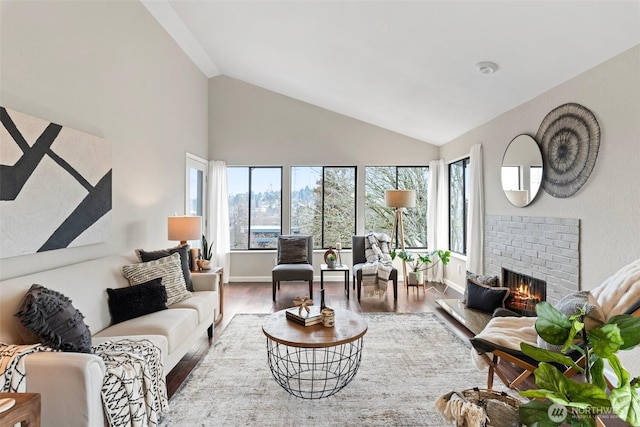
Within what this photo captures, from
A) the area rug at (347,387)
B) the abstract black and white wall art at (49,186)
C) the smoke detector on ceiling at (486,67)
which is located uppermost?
the smoke detector on ceiling at (486,67)

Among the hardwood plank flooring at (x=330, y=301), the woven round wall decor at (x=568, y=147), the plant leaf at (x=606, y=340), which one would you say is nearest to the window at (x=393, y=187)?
the hardwood plank flooring at (x=330, y=301)

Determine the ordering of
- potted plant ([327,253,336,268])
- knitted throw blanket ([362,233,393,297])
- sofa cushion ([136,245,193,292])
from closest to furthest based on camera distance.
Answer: sofa cushion ([136,245,193,292]), knitted throw blanket ([362,233,393,297]), potted plant ([327,253,336,268])

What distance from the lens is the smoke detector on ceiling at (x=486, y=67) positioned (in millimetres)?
3076

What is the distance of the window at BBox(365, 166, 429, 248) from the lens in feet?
20.9

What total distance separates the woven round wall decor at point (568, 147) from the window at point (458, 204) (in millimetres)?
1962

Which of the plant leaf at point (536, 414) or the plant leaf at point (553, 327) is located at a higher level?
the plant leaf at point (553, 327)

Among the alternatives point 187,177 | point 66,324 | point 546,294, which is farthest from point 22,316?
point 546,294

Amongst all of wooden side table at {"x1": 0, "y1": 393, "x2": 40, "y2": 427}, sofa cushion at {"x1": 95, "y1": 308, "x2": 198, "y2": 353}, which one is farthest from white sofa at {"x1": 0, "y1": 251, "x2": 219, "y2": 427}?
wooden side table at {"x1": 0, "y1": 393, "x2": 40, "y2": 427}

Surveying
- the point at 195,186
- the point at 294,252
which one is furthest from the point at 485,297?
the point at 195,186

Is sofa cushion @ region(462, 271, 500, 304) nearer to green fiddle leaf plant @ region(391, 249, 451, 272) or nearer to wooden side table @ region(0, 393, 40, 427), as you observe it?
green fiddle leaf plant @ region(391, 249, 451, 272)

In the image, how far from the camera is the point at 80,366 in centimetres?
154

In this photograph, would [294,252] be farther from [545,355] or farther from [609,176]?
[545,355]

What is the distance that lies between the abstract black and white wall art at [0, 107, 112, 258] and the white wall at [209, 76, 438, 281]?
3223 millimetres

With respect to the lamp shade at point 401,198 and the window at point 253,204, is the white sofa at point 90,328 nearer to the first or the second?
the window at point 253,204
